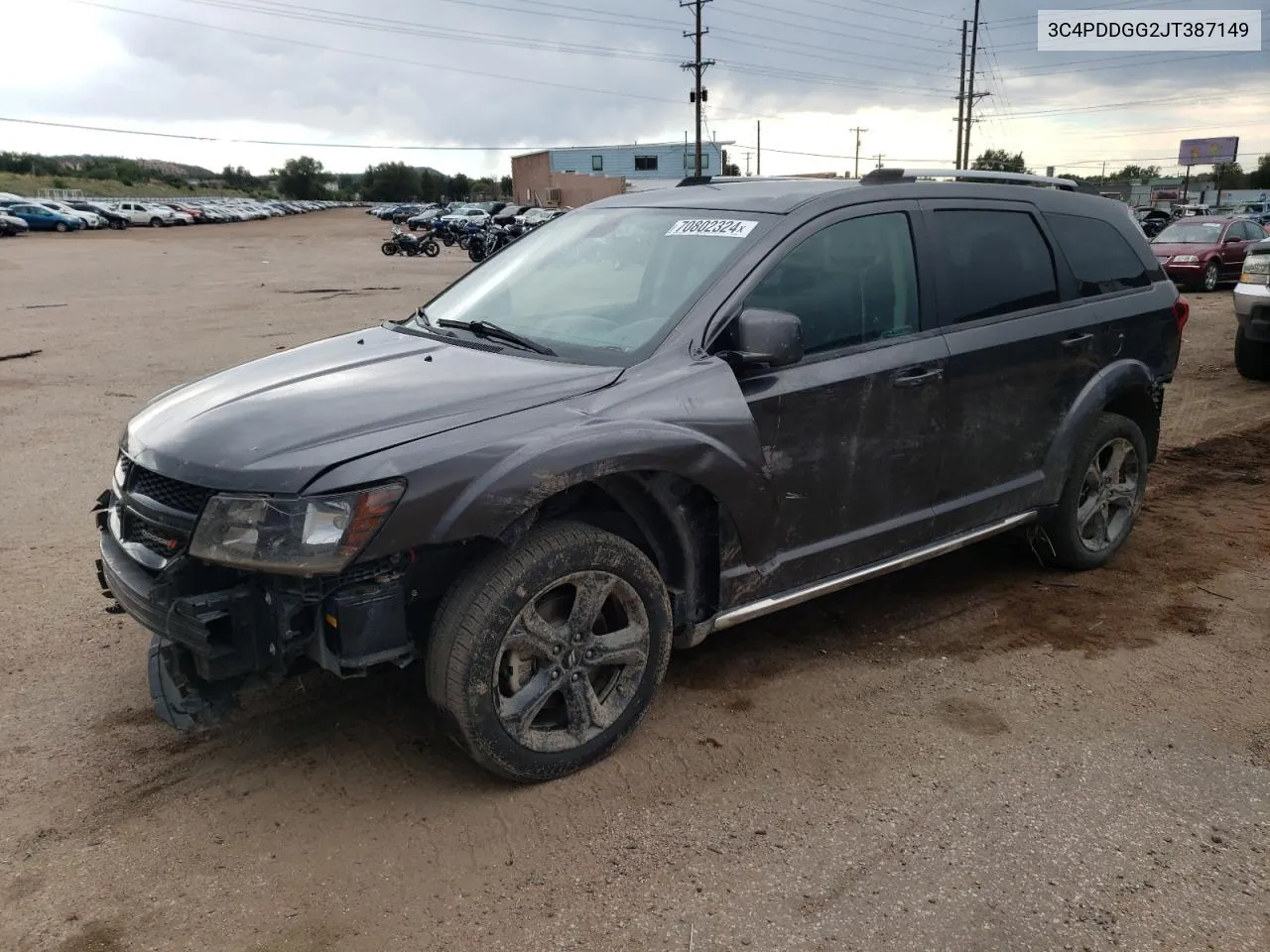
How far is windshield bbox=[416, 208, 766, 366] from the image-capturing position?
11.4ft

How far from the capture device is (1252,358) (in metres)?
10.1

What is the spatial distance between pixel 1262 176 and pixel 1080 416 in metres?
113

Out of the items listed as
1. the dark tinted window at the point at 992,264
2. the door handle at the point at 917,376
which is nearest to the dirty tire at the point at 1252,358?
Result: the dark tinted window at the point at 992,264

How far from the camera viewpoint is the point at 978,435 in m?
4.13

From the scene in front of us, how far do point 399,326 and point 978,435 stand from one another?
8.18 ft

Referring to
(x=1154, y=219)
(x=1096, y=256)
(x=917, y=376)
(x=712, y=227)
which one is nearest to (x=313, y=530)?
(x=712, y=227)

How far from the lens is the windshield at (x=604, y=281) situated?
3477 mm

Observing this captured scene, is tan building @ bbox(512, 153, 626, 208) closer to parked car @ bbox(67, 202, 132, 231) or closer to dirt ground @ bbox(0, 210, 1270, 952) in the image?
parked car @ bbox(67, 202, 132, 231)

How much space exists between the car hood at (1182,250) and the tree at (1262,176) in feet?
301

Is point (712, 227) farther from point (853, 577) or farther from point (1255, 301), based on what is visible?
point (1255, 301)

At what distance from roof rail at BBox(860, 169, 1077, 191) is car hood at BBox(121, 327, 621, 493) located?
5.13ft

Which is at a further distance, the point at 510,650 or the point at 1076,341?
the point at 1076,341

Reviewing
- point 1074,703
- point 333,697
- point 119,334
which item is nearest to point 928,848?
point 1074,703

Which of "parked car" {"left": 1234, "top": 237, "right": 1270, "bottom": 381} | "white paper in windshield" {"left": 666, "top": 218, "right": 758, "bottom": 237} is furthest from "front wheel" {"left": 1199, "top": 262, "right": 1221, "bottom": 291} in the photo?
"white paper in windshield" {"left": 666, "top": 218, "right": 758, "bottom": 237}
